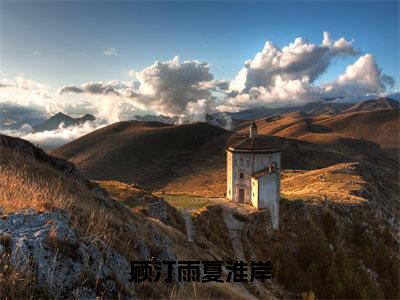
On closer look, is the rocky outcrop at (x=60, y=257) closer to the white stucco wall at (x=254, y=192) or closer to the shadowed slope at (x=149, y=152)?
the white stucco wall at (x=254, y=192)

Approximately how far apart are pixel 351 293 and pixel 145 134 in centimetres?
14782

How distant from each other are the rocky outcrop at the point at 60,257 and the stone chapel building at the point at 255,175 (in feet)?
143

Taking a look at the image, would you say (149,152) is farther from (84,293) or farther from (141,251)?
(84,293)

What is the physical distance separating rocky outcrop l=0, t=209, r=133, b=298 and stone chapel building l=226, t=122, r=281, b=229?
143 feet

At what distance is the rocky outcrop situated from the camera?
6.97 meters

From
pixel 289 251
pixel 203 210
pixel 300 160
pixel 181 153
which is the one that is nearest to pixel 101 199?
pixel 203 210

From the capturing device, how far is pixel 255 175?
5241 cm

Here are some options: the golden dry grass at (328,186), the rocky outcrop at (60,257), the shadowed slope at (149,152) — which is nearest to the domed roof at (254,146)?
the golden dry grass at (328,186)

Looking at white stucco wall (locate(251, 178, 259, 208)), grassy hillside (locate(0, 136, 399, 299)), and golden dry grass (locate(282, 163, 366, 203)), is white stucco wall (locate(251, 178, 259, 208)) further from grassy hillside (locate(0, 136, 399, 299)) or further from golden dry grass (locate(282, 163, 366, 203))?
golden dry grass (locate(282, 163, 366, 203))

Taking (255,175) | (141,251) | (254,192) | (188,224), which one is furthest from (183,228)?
(141,251)

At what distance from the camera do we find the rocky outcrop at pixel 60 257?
22.9 ft

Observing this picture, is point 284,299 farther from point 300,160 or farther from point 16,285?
point 300,160

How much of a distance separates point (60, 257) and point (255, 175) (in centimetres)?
4620

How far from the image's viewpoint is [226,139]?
16738 centimetres
